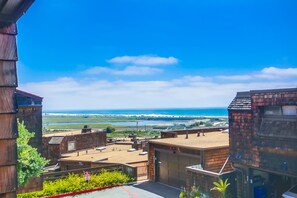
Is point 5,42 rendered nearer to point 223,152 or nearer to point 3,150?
point 3,150

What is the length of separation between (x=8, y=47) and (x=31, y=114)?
48.4ft

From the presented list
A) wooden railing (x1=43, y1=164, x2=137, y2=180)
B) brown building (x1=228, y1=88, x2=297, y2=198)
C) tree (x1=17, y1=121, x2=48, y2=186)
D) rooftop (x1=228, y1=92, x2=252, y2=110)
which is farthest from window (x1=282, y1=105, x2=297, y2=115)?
wooden railing (x1=43, y1=164, x2=137, y2=180)

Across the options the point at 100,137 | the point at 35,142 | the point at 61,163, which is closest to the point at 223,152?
the point at 35,142

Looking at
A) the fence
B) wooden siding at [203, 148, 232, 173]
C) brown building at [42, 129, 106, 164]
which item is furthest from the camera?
brown building at [42, 129, 106, 164]

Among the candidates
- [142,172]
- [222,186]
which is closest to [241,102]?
[222,186]

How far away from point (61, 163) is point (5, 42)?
25.9m

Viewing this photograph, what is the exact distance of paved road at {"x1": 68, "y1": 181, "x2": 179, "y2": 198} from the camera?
61.9ft

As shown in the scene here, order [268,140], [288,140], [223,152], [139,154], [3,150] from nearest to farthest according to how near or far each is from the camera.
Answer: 1. [3,150]
2. [288,140]
3. [268,140]
4. [223,152]
5. [139,154]

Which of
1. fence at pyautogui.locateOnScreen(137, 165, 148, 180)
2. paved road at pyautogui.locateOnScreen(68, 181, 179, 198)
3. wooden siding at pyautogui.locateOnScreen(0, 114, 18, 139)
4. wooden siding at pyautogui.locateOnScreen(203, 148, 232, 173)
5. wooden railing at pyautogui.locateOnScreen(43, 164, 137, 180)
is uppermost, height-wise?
wooden siding at pyautogui.locateOnScreen(0, 114, 18, 139)

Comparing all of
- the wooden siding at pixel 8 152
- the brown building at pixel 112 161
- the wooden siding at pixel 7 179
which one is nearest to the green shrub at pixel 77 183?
the brown building at pixel 112 161

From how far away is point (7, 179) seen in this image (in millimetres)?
2979

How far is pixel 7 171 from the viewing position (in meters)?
2.97

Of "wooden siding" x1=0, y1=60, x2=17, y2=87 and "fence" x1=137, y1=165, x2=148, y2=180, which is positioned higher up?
"wooden siding" x1=0, y1=60, x2=17, y2=87

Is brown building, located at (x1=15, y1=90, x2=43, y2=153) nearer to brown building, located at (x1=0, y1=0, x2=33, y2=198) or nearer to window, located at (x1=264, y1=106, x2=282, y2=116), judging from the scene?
window, located at (x1=264, y1=106, x2=282, y2=116)
